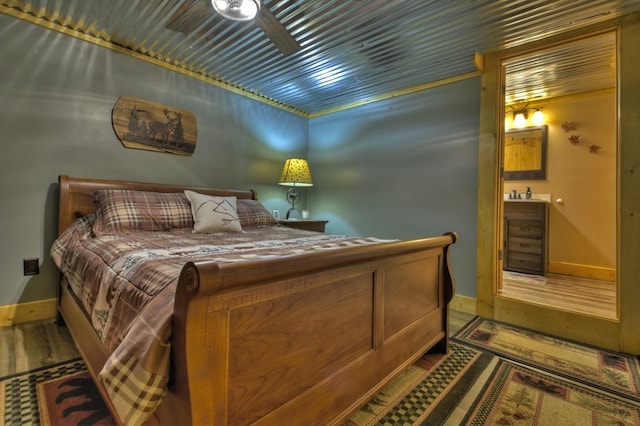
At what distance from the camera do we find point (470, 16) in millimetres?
2113

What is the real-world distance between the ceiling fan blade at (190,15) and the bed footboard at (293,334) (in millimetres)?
1682

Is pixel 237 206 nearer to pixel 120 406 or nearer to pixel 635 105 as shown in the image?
pixel 120 406

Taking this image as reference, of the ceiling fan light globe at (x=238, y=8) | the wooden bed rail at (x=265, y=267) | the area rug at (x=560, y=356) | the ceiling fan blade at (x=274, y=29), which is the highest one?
the ceiling fan light globe at (x=238, y=8)

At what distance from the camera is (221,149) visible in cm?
335

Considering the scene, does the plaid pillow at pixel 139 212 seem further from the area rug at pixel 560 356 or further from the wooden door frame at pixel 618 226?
the wooden door frame at pixel 618 226

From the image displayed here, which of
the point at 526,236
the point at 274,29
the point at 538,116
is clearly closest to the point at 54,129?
the point at 274,29

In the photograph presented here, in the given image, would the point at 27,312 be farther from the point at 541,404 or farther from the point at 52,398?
the point at 541,404

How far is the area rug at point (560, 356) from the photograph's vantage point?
1684mm

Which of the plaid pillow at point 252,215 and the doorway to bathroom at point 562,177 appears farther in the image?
the doorway to bathroom at point 562,177

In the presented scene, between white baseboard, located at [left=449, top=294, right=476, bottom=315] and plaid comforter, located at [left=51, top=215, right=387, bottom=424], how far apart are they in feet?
6.08

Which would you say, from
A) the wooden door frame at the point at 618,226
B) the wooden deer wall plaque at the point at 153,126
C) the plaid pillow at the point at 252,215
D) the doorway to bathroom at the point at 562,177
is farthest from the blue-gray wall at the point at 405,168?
the wooden deer wall plaque at the point at 153,126

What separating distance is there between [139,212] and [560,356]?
3.09 metres

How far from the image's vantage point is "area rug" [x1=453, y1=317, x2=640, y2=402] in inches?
66.3

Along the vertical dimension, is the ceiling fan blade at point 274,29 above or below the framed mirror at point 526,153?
above
